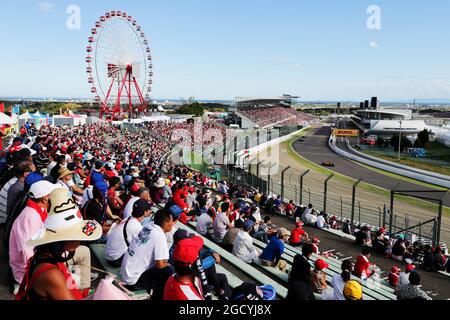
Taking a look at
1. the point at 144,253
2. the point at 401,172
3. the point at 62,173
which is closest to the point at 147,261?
the point at 144,253

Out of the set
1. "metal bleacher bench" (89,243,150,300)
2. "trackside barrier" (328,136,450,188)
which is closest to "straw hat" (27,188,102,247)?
"metal bleacher bench" (89,243,150,300)

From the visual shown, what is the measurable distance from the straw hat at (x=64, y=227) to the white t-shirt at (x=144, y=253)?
117cm

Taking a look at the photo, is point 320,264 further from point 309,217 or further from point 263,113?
point 263,113

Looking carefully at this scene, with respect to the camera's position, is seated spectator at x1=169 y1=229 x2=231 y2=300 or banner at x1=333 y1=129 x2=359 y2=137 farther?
banner at x1=333 y1=129 x2=359 y2=137

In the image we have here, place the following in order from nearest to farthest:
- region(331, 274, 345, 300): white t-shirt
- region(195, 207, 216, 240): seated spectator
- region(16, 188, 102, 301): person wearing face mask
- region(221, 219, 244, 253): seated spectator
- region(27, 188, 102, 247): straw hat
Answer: region(16, 188, 102, 301): person wearing face mask
region(27, 188, 102, 247): straw hat
region(331, 274, 345, 300): white t-shirt
region(221, 219, 244, 253): seated spectator
region(195, 207, 216, 240): seated spectator

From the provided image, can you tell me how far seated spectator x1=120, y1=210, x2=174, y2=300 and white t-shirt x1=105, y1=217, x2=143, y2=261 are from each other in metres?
0.50

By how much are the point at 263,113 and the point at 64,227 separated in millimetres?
106892

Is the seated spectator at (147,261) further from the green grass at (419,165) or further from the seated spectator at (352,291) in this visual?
the green grass at (419,165)

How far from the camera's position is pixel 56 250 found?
2.66 metres

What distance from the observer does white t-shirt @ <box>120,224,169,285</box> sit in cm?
417

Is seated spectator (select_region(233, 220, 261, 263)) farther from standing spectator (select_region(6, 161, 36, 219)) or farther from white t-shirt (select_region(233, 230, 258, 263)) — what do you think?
standing spectator (select_region(6, 161, 36, 219))
